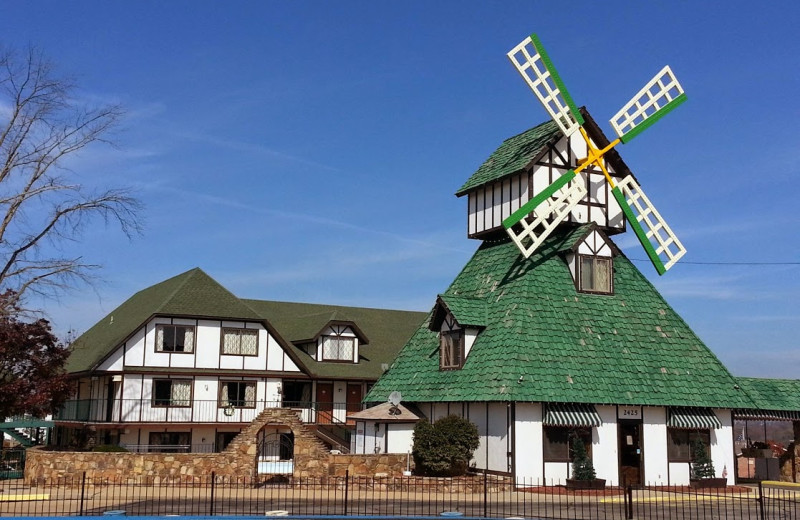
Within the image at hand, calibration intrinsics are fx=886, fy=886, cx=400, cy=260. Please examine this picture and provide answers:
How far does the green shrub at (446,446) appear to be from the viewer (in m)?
29.3

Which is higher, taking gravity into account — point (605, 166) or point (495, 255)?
point (605, 166)

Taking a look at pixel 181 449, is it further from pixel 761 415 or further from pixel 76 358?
pixel 761 415

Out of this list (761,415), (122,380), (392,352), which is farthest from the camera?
(392,352)

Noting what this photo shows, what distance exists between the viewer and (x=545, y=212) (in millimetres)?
33344

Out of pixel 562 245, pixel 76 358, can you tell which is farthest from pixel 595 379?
pixel 76 358

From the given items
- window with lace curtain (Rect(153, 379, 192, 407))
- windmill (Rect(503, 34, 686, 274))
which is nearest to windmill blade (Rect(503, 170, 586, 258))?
windmill (Rect(503, 34, 686, 274))

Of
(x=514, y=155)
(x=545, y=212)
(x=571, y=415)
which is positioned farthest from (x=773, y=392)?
(x=514, y=155)

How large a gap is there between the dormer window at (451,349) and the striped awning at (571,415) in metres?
4.45

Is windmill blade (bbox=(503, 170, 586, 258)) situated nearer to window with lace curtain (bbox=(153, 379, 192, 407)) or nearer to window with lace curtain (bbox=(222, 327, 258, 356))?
window with lace curtain (bbox=(222, 327, 258, 356))

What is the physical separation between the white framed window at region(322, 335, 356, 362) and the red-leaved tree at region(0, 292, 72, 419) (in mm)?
16035

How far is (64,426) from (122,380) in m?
8.71

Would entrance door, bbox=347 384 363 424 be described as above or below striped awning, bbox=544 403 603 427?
above

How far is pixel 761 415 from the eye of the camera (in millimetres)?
34594

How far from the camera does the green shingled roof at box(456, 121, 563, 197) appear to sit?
34.9 meters
